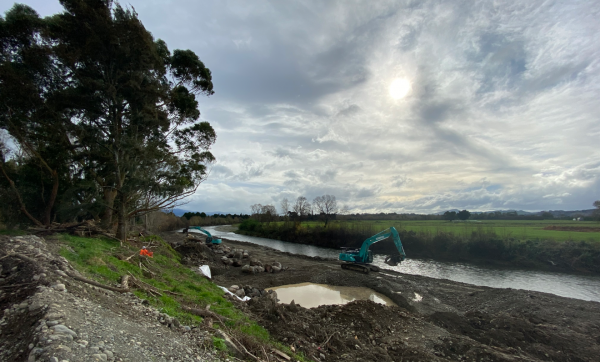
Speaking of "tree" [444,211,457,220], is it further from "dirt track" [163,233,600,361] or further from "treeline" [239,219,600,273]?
"dirt track" [163,233,600,361]

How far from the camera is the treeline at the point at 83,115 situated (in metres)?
13.9

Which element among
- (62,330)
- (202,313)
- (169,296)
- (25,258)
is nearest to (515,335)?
(202,313)

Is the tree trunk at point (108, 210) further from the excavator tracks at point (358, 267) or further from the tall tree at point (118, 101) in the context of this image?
the excavator tracks at point (358, 267)

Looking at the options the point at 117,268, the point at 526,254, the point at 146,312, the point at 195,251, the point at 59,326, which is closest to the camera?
the point at 59,326

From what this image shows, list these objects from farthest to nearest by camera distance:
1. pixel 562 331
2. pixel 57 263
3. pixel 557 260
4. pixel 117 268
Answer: pixel 557 260
pixel 562 331
pixel 117 268
pixel 57 263

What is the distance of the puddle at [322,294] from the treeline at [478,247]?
2101 centimetres

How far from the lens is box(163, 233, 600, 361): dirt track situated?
331 inches

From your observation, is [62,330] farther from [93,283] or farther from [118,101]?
[118,101]

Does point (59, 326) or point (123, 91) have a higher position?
point (123, 91)

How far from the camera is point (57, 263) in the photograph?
21.0ft

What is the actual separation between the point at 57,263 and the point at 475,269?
32696 mm

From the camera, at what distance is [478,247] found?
111ft

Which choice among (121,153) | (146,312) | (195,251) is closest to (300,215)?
(195,251)

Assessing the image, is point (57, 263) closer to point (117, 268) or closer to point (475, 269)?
point (117, 268)
